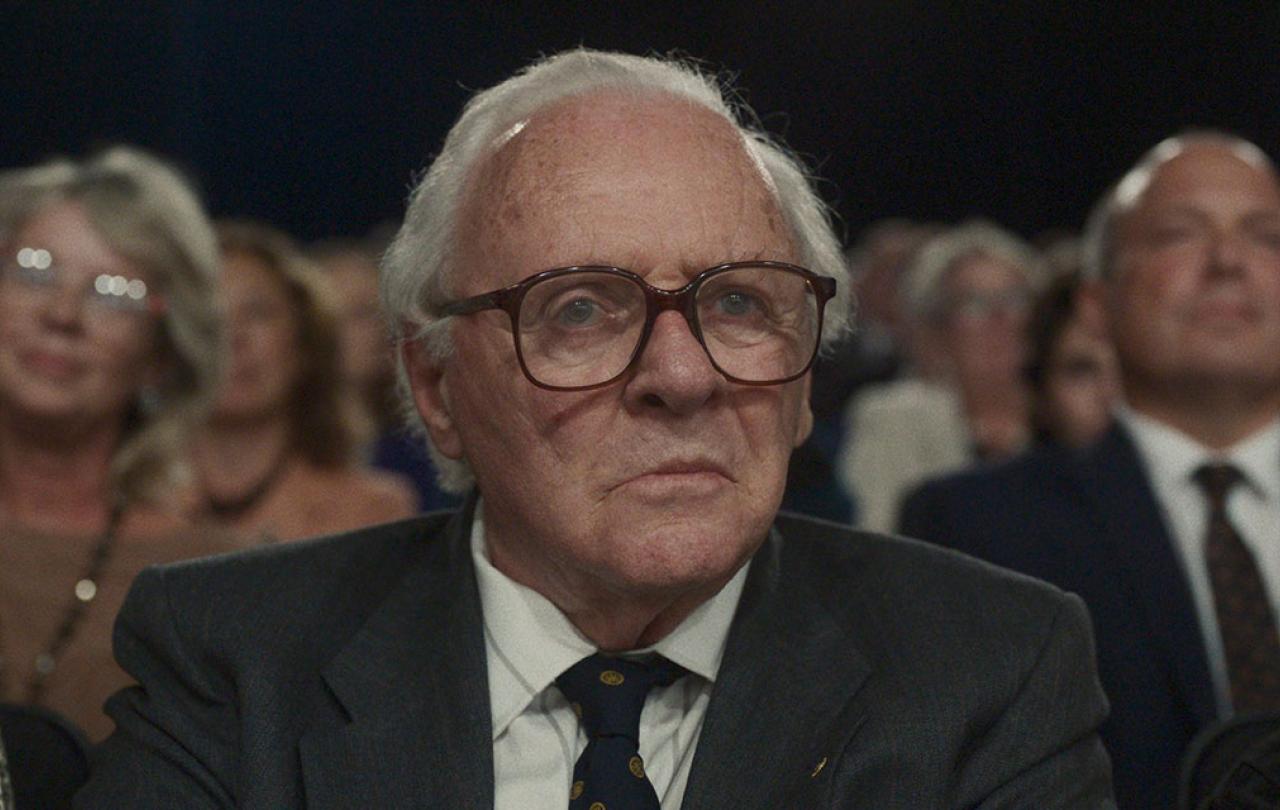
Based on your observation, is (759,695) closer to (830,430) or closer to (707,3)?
(830,430)

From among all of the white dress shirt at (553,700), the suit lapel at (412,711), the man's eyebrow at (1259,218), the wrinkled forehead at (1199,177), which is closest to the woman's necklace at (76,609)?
the suit lapel at (412,711)

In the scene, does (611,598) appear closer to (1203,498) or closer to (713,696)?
(713,696)

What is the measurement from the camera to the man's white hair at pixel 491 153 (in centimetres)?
172

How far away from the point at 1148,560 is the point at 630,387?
1293 mm

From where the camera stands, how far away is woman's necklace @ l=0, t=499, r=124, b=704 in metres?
2.71

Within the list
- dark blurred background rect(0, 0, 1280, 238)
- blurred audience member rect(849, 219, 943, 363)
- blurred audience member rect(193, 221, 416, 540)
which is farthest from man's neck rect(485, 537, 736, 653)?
dark blurred background rect(0, 0, 1280, 238)

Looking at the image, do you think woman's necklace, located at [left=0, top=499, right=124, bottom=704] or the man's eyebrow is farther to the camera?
the man's eyebrow

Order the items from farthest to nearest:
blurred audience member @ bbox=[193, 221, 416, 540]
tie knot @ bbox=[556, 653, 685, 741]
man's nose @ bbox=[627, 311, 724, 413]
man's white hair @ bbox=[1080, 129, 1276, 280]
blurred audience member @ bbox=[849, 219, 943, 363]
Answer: blurred audience member @ bbox=[849, 219, 943, 363]
blurred audience member @ bbox=[193, 221, 416, 540]
man's white hair @ bbox=[1080, 129, 1276, 280]
tie knot @ bbox=[556, 653, 685, 741]
man's nose @ bbox=[627, 311, 724, 413]

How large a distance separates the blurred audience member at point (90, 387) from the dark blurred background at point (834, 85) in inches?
196

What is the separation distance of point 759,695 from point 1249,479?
130cm

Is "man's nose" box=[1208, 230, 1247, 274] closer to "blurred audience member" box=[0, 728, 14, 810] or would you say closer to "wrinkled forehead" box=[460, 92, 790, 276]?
"wrinkled forehead" box=[460, 92, 790, 276]

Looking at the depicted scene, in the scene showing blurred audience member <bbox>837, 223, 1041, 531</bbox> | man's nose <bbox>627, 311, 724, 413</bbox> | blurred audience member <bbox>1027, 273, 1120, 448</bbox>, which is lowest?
blurred audience member <bbox>837, 223, 1041, 531</bbox>

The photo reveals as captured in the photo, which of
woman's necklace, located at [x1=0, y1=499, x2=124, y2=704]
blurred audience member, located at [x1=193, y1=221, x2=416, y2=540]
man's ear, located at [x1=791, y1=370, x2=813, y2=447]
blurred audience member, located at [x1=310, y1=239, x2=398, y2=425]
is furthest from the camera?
blurred audience member, located at [x1=310, y1=239, x2=398, y2=425]

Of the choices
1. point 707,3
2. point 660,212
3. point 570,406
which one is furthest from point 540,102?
point 707,3
